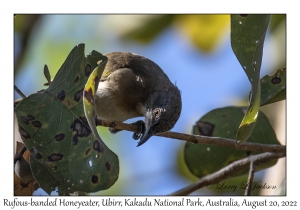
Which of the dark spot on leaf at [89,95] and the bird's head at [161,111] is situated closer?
the dark spot on leaf at [89,95]

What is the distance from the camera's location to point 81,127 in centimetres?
208

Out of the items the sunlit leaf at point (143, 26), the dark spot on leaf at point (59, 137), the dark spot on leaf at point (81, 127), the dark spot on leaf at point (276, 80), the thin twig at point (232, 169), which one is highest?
the sunlit leaf at point (143, 26)

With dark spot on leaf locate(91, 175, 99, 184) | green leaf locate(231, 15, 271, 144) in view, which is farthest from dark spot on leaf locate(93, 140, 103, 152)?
green leaf locate(231, 15, 271, 144)

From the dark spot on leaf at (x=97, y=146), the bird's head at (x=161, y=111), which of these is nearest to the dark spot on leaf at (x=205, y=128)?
the bird's head at (x=161, y=111)

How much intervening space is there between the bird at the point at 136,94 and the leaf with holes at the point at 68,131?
990 mm

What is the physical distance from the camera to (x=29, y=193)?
252cm

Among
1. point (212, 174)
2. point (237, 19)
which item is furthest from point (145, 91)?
point (237, 19)

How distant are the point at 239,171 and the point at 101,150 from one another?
119cm

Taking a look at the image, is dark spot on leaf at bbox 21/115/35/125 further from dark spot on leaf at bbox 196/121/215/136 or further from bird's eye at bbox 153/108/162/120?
dark spot on leaf at bbox 196/121/215/136

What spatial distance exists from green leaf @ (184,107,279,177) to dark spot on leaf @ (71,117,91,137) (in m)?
1.08

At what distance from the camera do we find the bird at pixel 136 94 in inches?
124

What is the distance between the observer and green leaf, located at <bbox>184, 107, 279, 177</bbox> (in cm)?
298

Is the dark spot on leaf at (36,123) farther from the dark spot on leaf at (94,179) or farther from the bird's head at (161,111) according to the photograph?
the bird's head at (161,111)
